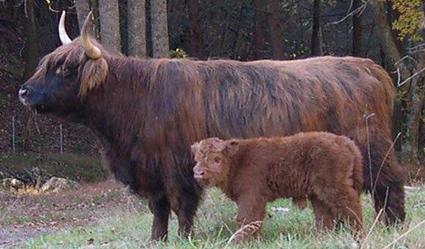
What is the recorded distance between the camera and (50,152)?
28.6 m

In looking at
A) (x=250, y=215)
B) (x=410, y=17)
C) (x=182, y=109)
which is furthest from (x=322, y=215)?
(x=410, y=17)

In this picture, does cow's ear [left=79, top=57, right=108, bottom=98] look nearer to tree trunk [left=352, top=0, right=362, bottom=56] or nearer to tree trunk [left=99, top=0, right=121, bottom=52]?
tree trunk [left=99, top=0, right=121, bottom=52]

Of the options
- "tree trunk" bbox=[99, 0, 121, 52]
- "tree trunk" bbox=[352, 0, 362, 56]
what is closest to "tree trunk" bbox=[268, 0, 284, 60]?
"tree trunk" bbox=[352, 0, 362, 56]

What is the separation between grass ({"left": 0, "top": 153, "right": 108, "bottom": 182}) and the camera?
82.9ft

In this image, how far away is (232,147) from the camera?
736 centimetres

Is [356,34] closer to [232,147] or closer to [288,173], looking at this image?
[232,147]

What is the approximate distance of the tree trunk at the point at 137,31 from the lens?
19.1 meters

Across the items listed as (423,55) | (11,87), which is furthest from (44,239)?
(11,87)

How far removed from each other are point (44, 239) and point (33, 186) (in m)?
11.8

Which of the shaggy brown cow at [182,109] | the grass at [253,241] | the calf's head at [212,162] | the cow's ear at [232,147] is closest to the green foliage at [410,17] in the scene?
the grass at [253,241]

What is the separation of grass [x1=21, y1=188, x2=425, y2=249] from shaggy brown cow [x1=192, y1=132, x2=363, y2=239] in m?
0.24

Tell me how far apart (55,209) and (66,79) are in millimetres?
7726

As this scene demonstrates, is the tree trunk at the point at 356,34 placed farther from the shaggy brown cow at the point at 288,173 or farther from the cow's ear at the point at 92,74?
the shaggy brown cow at the point at 288,173

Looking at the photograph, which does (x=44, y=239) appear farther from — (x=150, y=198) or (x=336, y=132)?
(x=336, y=132)
